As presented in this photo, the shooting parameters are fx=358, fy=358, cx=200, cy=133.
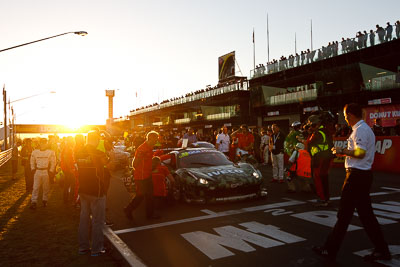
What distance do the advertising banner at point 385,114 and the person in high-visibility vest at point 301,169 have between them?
77.0 ft

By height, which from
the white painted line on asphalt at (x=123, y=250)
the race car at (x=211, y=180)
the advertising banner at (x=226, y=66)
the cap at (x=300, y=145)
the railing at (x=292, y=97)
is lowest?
the white painted line on asphalt at (x=123, y=250)

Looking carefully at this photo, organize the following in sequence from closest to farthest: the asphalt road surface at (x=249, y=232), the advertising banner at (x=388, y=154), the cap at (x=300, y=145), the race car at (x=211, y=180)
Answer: the asphalt road surface at (x=249, y=232) → the race car at (x=211, y=180) → the cap at (x=300, y=145) → the advertising banner at (x=388, y=154)

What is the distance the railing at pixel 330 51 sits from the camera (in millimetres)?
28875

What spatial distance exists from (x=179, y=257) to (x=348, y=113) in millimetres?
2827

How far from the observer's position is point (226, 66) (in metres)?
55.8

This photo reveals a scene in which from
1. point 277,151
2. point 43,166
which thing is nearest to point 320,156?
point 277,151

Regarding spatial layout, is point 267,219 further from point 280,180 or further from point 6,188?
point 6,188

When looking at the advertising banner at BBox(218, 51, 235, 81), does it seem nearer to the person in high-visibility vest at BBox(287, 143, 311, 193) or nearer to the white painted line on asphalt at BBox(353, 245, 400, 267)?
the person in high-visibility vest at BBox(287, 143, 311, 193)

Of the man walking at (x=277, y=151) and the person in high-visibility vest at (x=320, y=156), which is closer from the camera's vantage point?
the person in high-visibility vest at (x=320, y=156)

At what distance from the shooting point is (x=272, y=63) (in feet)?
135

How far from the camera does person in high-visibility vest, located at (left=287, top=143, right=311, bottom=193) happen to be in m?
9.04

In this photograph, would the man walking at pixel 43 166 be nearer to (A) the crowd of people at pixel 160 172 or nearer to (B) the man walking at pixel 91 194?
(A) the crowd of people at pixel 160 172

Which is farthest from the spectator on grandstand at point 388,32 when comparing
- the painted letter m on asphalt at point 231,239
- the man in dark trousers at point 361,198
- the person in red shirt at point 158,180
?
the man in dark trousers at point 361,198

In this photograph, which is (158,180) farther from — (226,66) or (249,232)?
(226,66)
